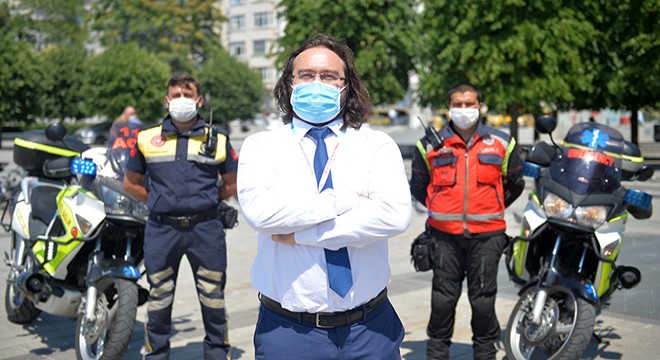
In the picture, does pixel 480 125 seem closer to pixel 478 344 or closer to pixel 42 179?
pixel 478 344

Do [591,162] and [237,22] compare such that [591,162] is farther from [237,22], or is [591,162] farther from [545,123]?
[237,22]

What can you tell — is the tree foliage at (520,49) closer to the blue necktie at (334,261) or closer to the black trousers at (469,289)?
the black trousers at (469,289)

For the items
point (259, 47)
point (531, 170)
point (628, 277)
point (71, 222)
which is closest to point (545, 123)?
point (531, 170)

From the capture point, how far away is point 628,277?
5.04 metres

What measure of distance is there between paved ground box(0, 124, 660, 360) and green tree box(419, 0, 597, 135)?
13.6 m

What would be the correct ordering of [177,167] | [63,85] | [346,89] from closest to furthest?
1. [346,89]
2. [177,167]
3. [63,85]

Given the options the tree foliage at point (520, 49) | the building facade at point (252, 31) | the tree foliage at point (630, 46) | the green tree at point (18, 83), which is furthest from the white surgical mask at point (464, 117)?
the building facade at point (252, 31)

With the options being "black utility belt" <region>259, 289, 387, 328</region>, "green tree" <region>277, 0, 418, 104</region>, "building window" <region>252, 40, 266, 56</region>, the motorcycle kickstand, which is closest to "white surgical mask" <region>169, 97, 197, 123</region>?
"black utility belt" <region>259, 289, 387, 328</region>

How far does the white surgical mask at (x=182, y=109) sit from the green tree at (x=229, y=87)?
2378 inches

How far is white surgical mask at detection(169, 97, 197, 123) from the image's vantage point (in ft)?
16.7

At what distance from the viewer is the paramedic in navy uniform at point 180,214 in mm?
4879

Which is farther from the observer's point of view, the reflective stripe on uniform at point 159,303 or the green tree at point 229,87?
the green tree at point 229,87

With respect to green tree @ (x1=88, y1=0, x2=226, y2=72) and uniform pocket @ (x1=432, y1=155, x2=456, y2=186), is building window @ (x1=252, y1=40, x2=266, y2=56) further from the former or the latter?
uniform pocket @ (x1=432, y1=155, x2=456, y2=186)

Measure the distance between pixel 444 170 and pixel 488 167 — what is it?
271 millimetres
